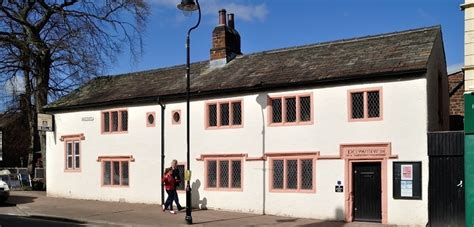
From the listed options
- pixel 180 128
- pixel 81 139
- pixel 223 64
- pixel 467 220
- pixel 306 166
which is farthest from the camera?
pixel 81 139

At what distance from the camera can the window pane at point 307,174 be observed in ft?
60.5

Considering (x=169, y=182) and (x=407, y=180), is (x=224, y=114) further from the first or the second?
(x=407, y=180)

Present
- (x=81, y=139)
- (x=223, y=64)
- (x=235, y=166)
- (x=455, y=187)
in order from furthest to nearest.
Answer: (x=81, y=139), (x=223, y=64), (x=235, y=166), (x=455, y=187)

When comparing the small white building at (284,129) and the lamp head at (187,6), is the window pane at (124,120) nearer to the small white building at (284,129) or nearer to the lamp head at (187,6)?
the small white building at (284,129)

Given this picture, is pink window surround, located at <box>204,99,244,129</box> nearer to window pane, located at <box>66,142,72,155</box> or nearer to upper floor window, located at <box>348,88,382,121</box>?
upper floor window, located at <box>348,88,382,121</box>

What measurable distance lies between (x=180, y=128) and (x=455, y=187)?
10.1m

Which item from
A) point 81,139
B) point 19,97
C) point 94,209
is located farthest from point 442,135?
point 19,97

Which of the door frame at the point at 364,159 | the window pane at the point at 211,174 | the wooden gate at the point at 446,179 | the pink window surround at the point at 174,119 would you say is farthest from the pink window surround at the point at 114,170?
the wooden gate at the point at 446,179

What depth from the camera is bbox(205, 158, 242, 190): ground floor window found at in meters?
20.1

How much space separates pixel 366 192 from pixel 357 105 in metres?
2.65

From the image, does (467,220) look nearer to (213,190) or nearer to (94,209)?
(213,190)

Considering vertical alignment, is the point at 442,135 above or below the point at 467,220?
above

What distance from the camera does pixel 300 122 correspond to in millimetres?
18734

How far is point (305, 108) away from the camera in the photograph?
1878 centimetres
